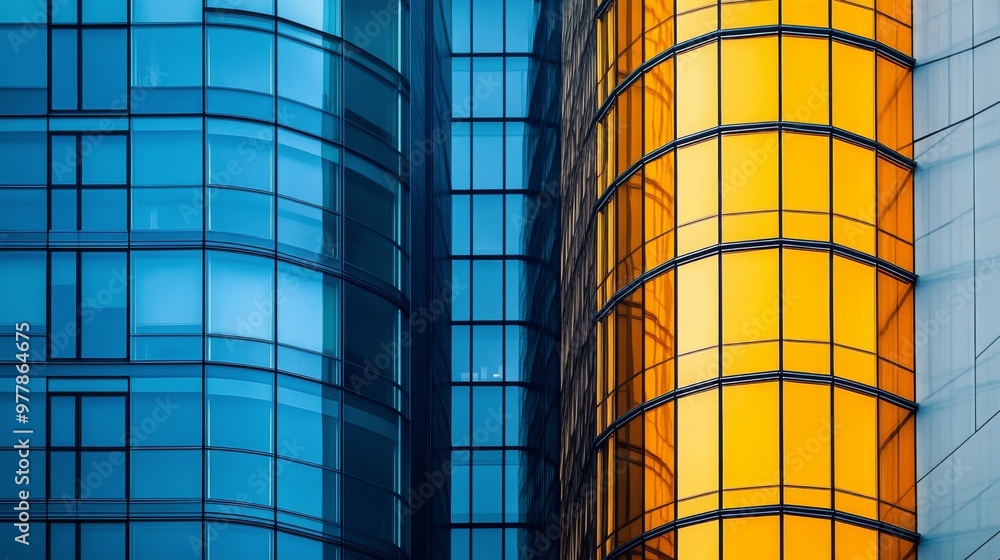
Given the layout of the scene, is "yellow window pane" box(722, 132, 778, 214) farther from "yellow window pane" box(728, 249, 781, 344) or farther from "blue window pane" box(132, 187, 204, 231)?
"blue window pane" box(132, 187, 204, 231)

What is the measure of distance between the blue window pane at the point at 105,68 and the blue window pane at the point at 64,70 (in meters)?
→ 0.24

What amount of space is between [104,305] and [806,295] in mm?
16309

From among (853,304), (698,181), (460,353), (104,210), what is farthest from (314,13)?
(460,353)

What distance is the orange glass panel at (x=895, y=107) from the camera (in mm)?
37562

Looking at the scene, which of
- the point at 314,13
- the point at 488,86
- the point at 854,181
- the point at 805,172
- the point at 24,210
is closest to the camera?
the point at 24,210

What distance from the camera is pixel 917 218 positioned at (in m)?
37.2

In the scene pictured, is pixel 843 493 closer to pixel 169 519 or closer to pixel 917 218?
pixel 917 218

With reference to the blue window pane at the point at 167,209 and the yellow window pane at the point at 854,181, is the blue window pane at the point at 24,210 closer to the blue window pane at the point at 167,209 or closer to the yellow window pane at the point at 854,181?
the blue window pane at the point at 167,209

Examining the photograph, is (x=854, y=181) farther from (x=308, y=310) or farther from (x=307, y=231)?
(x=308, y=310)

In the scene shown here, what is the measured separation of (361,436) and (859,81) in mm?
14768

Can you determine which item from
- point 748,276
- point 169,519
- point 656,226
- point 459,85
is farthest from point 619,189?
point 459,85

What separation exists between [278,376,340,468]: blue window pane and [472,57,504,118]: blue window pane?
37776 mm

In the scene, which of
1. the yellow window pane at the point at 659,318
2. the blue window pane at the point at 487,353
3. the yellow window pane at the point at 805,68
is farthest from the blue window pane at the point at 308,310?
the blue window pane at the point at 487,353

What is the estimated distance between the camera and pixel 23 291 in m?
36.2
